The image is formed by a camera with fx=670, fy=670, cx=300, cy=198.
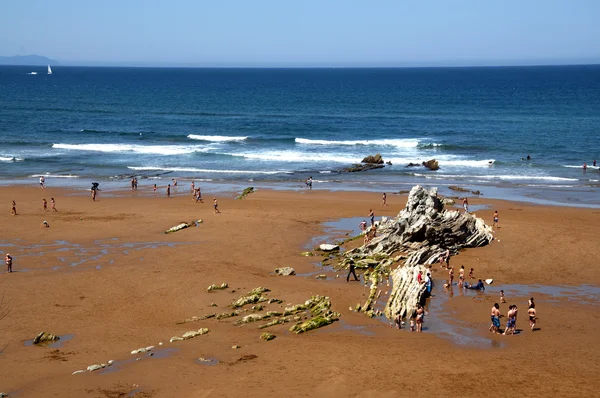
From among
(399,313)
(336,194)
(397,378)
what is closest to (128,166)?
(336,194)

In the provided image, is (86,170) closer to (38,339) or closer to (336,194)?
(336,194)

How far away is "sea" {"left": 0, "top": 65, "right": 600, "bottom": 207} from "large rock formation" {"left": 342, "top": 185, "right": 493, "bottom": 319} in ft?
50.5

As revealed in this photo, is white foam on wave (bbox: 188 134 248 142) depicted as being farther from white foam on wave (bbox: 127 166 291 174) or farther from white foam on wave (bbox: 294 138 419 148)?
white foam on wave (bbox: 127 166 291 174)

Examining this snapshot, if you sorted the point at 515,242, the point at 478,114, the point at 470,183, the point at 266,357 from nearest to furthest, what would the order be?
1. the point at 266,357
2. the point at 515,242
3. the point at 470,183
4. the point at 478,114

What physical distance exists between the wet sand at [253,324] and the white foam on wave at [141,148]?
2689 centimetres

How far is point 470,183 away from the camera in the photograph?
163 ft

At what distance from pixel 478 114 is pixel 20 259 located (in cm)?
7473

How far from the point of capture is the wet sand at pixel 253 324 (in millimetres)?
17047

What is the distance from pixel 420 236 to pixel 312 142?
43.5 m

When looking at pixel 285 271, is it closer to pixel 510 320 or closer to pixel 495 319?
pixel 495 319

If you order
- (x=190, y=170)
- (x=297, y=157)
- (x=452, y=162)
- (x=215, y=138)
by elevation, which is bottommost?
(x=190, y=170)

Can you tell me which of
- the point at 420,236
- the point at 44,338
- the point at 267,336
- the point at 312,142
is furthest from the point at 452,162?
the point at 44,338

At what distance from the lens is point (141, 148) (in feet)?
221

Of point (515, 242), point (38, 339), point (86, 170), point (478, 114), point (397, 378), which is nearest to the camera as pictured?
point (397, 378)
